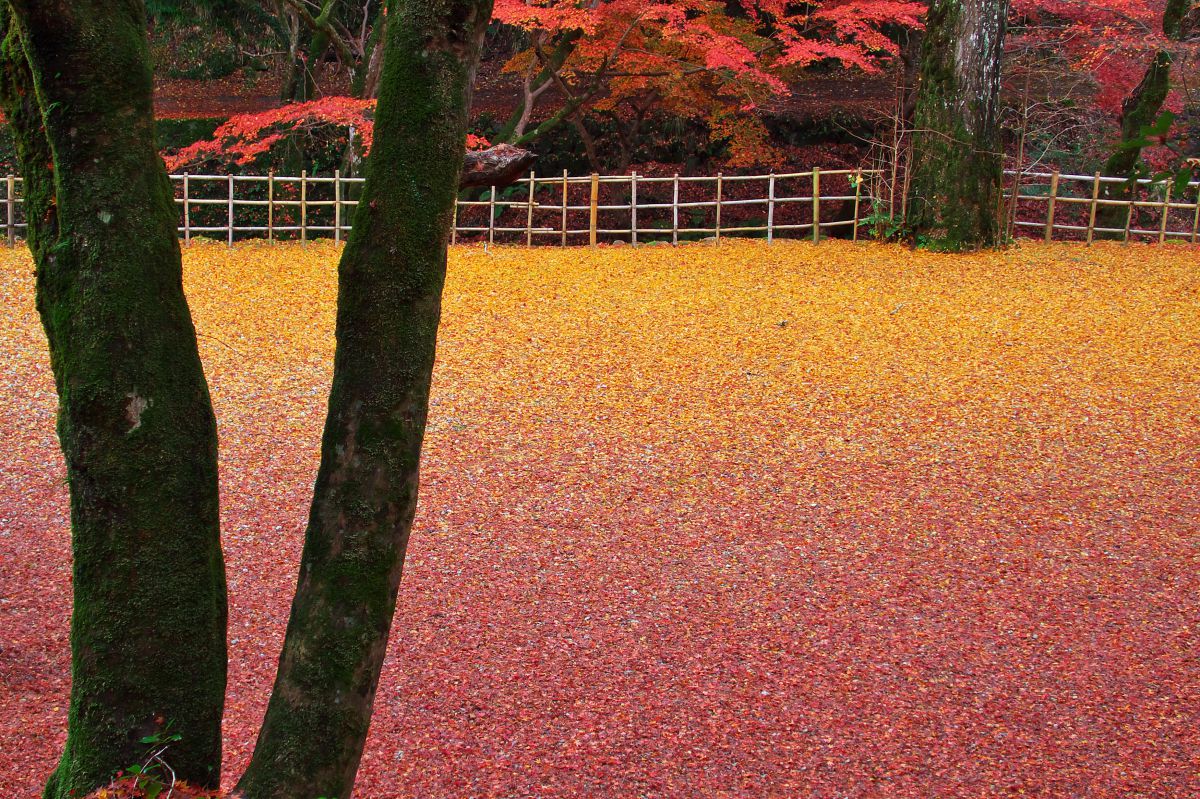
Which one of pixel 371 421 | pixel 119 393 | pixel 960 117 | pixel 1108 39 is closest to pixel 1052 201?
pixel 960 117

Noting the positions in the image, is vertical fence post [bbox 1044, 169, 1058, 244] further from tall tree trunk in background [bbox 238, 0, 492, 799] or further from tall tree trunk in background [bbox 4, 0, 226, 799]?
tall tree trunk in background [bbox 4, 0, 226, 799]

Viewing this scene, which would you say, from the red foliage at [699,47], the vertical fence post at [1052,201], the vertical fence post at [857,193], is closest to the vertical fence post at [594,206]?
the red foliage at [699,47]

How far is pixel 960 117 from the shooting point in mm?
12000

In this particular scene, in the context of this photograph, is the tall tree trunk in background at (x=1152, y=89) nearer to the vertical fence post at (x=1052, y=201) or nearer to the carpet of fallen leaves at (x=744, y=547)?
the vertical fence post at (x=1052, y=201)

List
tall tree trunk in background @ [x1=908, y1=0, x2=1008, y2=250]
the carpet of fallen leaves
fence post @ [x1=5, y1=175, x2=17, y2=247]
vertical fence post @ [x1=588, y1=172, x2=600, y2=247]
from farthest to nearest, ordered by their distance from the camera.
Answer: fence post @ [x1=5, y1=175, x2=17, y2=247] → vertical fence post @ [x1=588, y1=172, x2=600, y2=247] → tall tree trunk in background @ [x1=908, y1=0, x2=1008, y2=250] → the carpet of fallen leaves

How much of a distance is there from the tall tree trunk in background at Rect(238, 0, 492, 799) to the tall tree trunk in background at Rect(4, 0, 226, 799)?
0.84 feet

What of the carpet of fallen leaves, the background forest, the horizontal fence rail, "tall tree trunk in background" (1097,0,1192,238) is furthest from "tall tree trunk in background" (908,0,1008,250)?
"tall tree trunk in background" (1097,0,1192,238)

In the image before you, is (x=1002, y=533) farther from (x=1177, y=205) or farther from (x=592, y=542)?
(x=1177, y=205)

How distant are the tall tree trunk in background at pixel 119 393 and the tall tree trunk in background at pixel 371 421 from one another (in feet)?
0.84

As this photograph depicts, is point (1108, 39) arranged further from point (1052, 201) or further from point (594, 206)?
point (594, 206)

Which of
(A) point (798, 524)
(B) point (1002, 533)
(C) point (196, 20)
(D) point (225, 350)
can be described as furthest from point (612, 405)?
(C) point (196, 20)

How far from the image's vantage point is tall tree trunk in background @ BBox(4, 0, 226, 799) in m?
2.34

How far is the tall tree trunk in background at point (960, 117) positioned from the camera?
1195 centimetres

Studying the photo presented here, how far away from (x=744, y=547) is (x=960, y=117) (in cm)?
846
